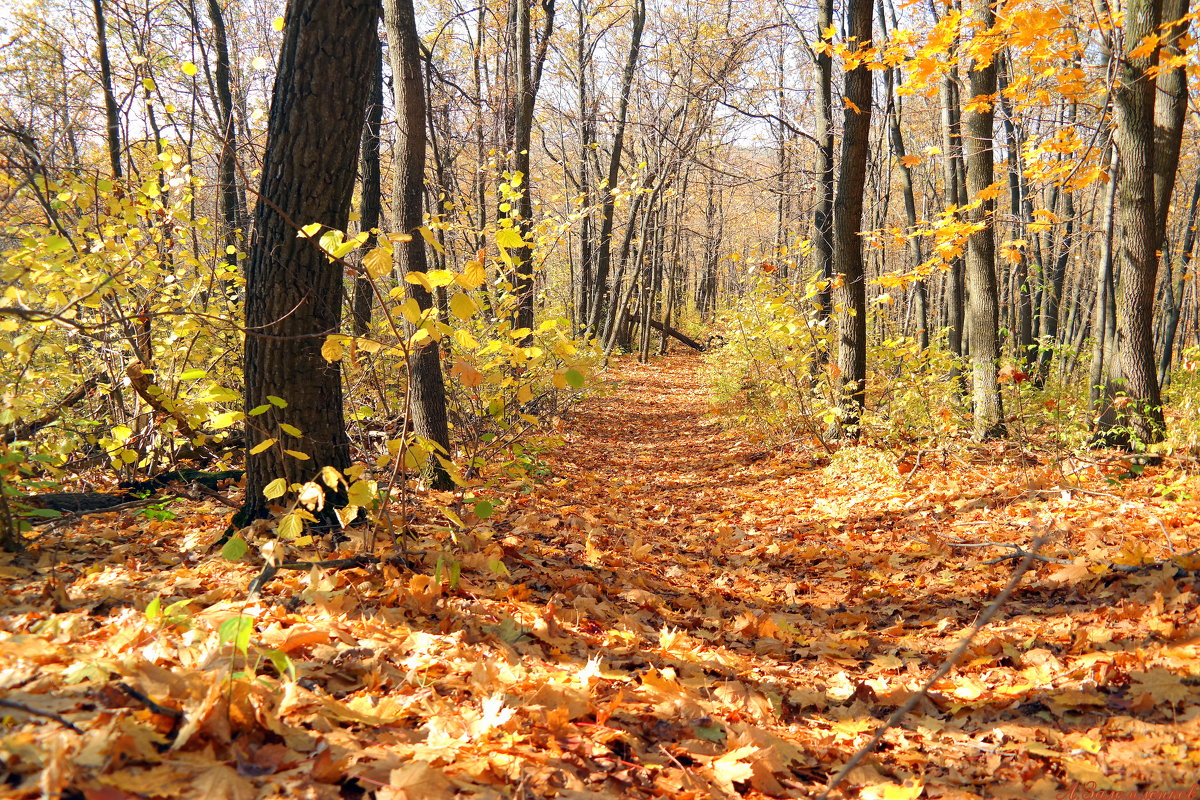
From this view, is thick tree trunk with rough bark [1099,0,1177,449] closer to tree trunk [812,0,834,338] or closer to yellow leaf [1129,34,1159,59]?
yellow leaf [1129,34,1159,59]

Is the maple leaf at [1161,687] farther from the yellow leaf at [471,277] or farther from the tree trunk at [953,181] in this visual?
Answer: the tree trunk at [953,181]

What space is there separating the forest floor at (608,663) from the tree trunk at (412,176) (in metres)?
1.23

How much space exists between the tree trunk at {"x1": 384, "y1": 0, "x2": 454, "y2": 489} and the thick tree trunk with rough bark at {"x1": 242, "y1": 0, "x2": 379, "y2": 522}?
217cm

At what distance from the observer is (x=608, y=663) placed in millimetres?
2666

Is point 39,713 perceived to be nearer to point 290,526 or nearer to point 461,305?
point 290,526

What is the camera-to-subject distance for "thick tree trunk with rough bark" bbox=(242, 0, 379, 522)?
318 centimetres

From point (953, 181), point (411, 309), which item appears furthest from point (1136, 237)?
point (411, 309)

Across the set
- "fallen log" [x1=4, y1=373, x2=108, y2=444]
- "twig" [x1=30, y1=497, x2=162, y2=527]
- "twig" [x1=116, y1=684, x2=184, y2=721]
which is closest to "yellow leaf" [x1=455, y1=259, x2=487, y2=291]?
"twig" [x1=116, y1=684, x2=184, y2=721]

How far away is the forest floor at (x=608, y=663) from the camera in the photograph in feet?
5.37

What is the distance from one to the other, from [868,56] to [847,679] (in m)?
6.00

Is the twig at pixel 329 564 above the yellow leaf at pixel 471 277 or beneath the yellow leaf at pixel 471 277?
beneath

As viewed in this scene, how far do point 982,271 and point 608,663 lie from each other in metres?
6.78

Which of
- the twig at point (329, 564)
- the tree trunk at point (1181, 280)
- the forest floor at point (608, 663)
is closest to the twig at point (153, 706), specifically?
the forest floor at point (608, 663)

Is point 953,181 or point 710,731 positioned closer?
point 710,731
